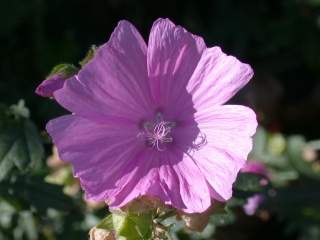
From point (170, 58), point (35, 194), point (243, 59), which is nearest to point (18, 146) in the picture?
point (35, 194)

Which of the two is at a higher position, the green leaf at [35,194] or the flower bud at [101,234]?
the flower bud at [101,234]

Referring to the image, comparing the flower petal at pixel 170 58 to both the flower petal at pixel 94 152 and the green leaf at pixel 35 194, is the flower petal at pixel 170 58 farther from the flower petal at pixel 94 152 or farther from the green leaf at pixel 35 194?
the green leaf at pixel 35 194

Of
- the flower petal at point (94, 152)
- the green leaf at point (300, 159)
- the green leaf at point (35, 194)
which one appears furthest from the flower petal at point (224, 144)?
the green leaf at point (300, 159)

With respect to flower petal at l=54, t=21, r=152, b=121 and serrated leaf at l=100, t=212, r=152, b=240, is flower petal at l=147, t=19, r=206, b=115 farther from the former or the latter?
serrated leaf at l=100, t=212, r=152, b=240

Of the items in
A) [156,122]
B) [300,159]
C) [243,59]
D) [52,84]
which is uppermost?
[52,84]

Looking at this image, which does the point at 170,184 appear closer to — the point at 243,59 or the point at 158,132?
the point at 158,132

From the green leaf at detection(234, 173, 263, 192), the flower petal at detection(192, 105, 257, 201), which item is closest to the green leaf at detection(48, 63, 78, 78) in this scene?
the flower petal at detection(192, 105, 257, 201)
